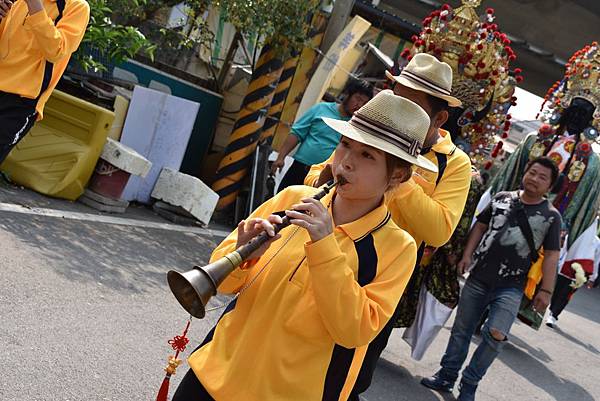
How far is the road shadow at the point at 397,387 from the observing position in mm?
5445

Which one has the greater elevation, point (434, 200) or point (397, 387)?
point (434, 200)

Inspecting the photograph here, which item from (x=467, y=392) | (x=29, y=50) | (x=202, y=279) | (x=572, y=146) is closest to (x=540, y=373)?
(x=572, y=146)

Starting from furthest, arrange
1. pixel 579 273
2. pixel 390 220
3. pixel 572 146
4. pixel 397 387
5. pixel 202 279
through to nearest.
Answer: pixel 579 273 < pixel 572 146 < pixel 397 387 < pixel 390 220 < pixel 202 279

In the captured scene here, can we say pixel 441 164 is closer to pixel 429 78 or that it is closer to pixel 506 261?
pixel 429 78

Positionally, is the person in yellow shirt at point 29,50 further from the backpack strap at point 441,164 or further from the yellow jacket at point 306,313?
the yellow jacket at point 306,313

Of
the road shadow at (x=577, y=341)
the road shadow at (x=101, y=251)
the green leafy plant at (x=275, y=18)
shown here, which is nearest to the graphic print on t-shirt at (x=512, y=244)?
the road shadow at (x=101, y=251)

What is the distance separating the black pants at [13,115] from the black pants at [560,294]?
7465 mm

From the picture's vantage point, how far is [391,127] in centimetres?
237

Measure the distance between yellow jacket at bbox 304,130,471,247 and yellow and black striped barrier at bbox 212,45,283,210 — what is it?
18.5ft

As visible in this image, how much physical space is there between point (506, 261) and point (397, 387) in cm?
125

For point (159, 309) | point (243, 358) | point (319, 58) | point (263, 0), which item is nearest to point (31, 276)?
point (159, 309)

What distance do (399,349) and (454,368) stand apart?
3.20 feet

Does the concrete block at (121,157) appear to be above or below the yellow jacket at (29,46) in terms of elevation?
below

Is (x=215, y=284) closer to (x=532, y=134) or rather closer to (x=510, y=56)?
(x=510, y=56)
